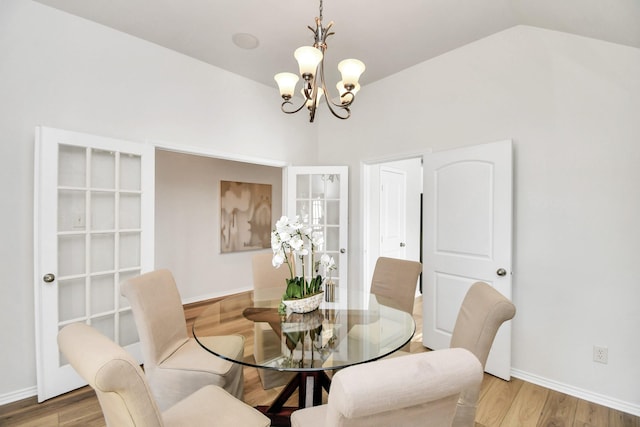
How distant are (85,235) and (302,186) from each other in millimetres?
2342

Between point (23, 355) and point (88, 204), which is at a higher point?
point (88, 204)

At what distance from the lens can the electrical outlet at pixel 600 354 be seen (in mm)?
2131

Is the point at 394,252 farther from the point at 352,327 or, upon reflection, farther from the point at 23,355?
the point at 23,355

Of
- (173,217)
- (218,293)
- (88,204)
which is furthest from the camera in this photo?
(218,293)

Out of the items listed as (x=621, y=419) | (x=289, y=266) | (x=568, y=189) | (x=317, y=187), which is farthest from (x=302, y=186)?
(x=621, y=419)

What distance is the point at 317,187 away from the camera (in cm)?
396

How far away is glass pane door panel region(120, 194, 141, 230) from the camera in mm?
2600

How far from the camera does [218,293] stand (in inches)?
193

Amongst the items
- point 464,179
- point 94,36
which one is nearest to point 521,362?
point 464,179

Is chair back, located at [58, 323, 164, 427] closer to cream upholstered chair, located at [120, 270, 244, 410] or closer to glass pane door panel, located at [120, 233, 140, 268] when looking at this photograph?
cream upholstered chair, located at [120, 270, 244, 410]

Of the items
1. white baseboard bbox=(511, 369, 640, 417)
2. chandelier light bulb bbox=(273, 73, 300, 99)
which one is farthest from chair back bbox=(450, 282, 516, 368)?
chandelier light bulb bbox=(273, 73, 300, 99)

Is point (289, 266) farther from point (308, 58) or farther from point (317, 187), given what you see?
point (317, 187)

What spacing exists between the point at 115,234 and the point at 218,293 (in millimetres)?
2639

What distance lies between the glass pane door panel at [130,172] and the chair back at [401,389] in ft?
8.62
